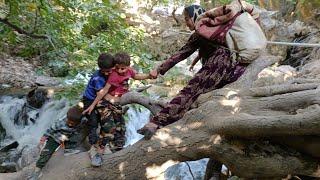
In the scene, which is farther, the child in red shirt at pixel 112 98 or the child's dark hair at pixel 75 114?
the child's dark hair at pixel 75 114

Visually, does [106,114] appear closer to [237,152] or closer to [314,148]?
[237,152]

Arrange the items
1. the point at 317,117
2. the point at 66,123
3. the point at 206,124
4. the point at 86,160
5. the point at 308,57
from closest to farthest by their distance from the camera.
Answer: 1. the point at 317,117
2. the point at 206,124
3. the point at 86,160
4. the point at 66,123
5. the point at 308,57

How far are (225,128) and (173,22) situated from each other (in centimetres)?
1488

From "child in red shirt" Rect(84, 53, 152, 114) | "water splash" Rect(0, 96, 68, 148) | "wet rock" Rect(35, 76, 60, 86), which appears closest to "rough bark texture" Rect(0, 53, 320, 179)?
"child in red shirt" Rect(84, 53, 152, 114)

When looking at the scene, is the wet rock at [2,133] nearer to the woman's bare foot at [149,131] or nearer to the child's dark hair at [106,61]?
the child's dark hair at [106,61]

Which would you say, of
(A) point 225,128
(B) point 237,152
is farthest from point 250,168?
(A) point 225,128

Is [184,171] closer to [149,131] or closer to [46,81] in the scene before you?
[149,131]

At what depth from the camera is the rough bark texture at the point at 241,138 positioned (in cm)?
308

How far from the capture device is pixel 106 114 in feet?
12.6

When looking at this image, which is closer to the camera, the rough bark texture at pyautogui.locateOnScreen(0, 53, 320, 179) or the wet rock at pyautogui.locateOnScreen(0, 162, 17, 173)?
the rough bark texture at pyautogui.locateOnScreen(0, 53, 320, 179)

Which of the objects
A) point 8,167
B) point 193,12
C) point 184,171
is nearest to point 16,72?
point 8,167

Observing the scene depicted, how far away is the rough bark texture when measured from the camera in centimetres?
308

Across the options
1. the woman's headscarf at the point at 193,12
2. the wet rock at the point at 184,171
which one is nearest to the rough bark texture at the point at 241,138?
the woman's headscarf at the point at 193,12

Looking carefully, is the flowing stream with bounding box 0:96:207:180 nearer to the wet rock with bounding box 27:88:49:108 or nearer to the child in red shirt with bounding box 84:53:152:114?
the wet rock with bounding box 27:88:49:108
